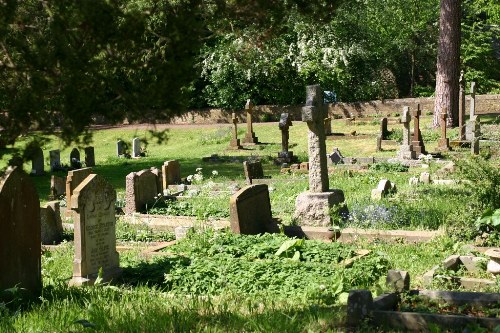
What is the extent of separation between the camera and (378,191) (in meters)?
14.5

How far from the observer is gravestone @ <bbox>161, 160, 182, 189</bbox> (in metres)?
18.5

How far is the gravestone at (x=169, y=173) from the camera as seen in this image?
18.5 meters

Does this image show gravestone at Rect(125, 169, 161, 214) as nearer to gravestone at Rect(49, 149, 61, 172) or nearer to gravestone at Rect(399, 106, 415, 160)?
gravestone at Rect(399, 106, 415, 160)

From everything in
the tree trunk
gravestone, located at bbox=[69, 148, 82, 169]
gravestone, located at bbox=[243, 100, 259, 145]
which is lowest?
gravestone, located at bbox=[69, 148, 82, 169]

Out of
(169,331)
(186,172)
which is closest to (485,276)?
(169,331)

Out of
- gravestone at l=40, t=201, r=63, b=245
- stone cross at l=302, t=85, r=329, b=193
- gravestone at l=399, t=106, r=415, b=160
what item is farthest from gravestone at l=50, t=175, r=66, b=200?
gravestone at l=399, t=106, r=415, b=160

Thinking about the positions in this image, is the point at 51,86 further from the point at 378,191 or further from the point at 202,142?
the point at 202,142

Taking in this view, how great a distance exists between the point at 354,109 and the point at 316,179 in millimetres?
24345

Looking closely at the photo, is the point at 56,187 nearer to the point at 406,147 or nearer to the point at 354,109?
the point at 406,147

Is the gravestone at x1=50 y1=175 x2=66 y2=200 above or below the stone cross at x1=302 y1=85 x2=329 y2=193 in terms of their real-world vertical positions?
below

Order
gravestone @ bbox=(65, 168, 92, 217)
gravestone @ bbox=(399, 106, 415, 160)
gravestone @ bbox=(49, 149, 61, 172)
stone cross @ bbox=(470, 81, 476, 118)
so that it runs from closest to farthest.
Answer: gravestone @ bbox=(65, 168, 92, 217)
gravestone @ bbox=(399, 106, 415, 160)
gravestone @ bbox=(49, 149, 61, 172)
stone cross @ bbox=(470, 81, 476, 118)

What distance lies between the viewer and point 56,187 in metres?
18.4

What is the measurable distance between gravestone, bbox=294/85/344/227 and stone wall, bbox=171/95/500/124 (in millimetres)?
22534

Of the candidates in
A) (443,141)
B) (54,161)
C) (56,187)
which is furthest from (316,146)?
(54,161)
